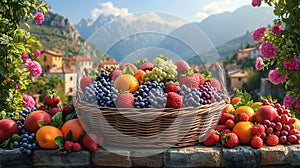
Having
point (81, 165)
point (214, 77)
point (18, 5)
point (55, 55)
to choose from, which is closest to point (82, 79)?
point (81, 165)

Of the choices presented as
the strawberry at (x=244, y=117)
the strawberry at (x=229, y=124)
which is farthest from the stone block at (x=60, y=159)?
the strawberry at (x=244, y=117)

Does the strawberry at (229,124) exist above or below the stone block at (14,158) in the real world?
above

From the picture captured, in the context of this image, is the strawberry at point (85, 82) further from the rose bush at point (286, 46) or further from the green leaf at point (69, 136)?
the rose bush at point (286, 46)

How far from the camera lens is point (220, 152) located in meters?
1.86

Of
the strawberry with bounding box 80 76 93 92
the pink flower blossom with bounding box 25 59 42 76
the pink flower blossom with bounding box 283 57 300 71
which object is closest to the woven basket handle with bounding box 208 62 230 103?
the pink flower blossom with bounding box 283 57 300 71

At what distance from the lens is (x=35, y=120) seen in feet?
6.61

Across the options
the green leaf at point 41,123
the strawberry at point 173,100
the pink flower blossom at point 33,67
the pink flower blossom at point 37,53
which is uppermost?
the pink flower blossom at point 37,53

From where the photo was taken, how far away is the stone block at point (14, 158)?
1.89 m

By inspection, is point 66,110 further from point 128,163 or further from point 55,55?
point 55,55

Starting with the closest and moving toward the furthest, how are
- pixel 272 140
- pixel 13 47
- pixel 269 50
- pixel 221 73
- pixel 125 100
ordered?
1. pixel 125 100
2. pixel 272 140
3. pixel 221 73
4. pixel 269 50
5. pixel 13 47

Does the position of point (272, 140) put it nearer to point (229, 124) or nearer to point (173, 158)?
point (229, 124)

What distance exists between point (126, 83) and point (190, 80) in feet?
1.17

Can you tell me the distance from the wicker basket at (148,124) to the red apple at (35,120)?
311 mm

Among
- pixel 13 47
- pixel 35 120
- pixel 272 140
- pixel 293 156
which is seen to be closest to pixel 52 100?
pixel 35 120
